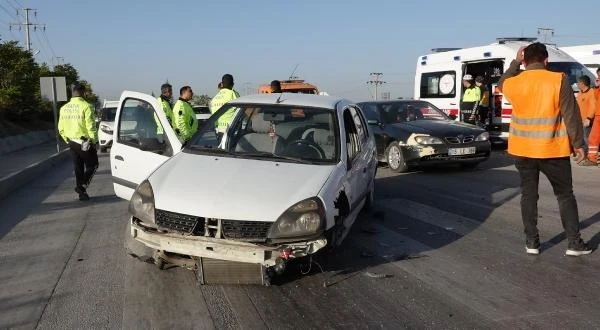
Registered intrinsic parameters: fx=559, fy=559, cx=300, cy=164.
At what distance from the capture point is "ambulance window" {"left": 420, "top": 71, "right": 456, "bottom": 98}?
16297 mm

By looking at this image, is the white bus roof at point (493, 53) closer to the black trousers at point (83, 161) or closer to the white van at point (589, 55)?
the white van at point (589, 55)

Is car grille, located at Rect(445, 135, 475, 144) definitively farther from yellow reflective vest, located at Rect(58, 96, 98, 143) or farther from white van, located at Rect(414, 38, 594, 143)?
yellow reflective vest, located at Rect(58, 96, 98, 143)

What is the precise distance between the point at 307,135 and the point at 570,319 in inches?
113

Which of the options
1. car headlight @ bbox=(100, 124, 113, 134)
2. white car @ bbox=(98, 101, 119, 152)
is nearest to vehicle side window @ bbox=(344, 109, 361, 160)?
white car @ bbox=(98, 101, 119, 152)

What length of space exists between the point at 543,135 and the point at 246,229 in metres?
2.96

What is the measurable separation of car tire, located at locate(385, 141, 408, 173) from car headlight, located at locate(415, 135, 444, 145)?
457 mm

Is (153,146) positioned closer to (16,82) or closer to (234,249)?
(234,249)

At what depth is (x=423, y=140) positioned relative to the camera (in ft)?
35.7

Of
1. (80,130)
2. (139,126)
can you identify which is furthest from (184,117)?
(139,126)

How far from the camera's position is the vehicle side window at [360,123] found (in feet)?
22.1

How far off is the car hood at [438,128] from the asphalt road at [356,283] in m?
3.52

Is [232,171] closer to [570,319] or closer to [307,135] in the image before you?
[307,135]

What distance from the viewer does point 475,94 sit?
1526 cm

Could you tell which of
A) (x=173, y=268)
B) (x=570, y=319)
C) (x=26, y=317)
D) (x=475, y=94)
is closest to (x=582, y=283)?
(x=570, y=319)
